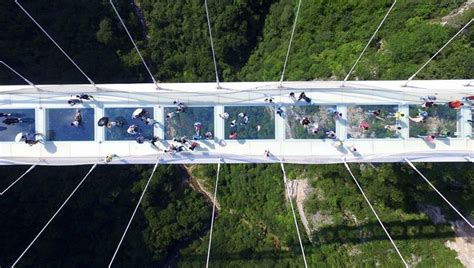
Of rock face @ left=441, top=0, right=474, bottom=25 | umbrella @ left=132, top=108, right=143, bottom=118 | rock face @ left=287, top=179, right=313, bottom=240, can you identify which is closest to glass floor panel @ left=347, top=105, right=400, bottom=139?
rock face @ left=287, top=179, right=313, bottom=240

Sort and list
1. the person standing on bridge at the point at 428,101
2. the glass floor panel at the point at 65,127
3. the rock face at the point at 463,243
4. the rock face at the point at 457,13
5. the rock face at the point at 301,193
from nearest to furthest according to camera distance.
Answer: the person standing on bridge at the point at 428,101
the glass floor panel at the point at 65,127
the rock face at the point at 457,13
the rock face at the point at 463,243
the rock face at the point at 301,193

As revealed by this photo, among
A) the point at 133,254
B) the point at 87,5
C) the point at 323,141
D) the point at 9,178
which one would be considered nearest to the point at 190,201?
the point at 133,254

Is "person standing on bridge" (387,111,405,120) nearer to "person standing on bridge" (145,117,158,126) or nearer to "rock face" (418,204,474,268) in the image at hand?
"rock face" (418,204,474,268)

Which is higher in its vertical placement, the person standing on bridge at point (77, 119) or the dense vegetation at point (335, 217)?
the person standing on bridge at point (77, 119)

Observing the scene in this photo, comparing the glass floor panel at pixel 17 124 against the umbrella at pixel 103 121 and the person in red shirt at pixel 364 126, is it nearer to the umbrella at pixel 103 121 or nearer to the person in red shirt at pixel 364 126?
the umbrella at pixel 103 121

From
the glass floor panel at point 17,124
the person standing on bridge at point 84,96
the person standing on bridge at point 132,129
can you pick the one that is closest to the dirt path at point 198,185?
the person standing on bridge at point 132,129
